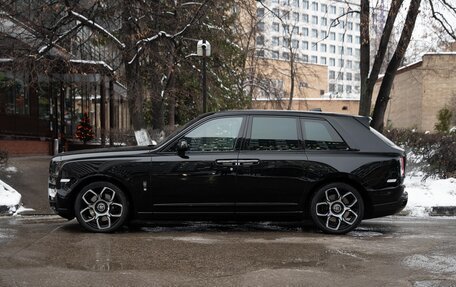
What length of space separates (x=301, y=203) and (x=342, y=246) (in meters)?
0.95

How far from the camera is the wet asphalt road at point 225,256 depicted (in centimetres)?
519

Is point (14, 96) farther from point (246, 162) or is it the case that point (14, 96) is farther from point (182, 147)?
point (246, 162)

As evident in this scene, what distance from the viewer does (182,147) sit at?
7211 millimetres

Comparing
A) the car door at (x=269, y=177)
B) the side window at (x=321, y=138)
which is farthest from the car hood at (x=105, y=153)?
the side window at (x=321, y=138)

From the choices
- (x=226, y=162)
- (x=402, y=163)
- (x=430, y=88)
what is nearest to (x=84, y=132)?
(x=226, y=162)

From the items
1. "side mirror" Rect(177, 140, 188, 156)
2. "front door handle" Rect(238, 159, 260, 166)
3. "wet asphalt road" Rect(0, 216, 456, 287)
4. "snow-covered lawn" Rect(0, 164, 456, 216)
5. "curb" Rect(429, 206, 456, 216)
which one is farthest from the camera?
"curb" Rect(429, 206, 456, 216)

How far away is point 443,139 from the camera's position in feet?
41.0

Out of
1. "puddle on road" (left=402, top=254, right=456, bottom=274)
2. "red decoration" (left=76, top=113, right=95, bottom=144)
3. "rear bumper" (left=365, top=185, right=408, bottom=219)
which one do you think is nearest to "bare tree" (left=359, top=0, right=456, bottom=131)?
"rear bumper" (left=365, top=185, right=408, bottom=219)

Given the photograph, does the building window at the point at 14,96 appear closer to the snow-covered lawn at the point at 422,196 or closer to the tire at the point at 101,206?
the snow-covered lawn at the point at 422,196

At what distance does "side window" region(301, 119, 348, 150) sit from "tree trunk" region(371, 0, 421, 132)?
22.7ft

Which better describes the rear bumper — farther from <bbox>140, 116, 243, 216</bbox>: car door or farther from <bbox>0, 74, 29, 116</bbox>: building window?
<bbox>0, 74, 29, 116</bbox>: building window

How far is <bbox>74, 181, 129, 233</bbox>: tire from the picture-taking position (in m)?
7.34

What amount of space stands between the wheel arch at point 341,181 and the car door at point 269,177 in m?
0.14

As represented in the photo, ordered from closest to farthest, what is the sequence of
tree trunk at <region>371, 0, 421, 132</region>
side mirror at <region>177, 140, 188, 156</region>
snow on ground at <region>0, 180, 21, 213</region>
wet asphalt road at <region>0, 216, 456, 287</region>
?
1. wet asphalt road at <region>0, 216, 456, 287</region>
2. side mirror at <region>177, 140, 188, 156</region>
3. snow on ground at <region>0, 180, 21, 213</region>
4. tree trunk at <region>371, 0, 421, 132</region>
